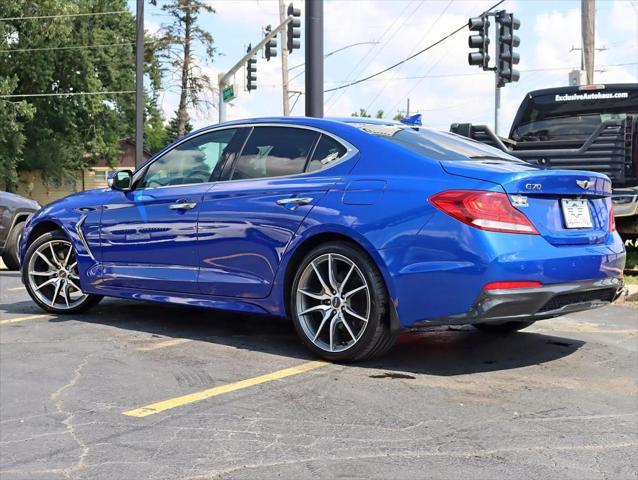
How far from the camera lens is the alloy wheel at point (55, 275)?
6.95 meters

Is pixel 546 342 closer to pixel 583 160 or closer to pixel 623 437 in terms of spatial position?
pixel 623 437

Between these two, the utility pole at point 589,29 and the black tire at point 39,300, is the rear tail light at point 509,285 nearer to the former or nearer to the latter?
the black tire at point 39,300

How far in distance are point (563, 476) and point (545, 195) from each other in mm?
2042

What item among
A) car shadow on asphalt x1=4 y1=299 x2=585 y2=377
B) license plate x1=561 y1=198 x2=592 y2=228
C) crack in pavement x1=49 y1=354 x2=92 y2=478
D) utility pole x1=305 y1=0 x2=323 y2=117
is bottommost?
crack in pavement x1=49 y1=354 x2=92 y2=478

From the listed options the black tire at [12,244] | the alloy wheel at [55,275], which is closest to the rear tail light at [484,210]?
the alloy wheel at [55,275]

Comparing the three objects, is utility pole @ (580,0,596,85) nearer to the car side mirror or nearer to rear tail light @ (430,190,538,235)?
the car side mirror

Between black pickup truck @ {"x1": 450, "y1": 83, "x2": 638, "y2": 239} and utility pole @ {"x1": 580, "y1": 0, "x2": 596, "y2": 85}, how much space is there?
9.53 m

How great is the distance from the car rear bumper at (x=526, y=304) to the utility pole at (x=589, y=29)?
55.4ft

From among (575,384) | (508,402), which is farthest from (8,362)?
(575,384)

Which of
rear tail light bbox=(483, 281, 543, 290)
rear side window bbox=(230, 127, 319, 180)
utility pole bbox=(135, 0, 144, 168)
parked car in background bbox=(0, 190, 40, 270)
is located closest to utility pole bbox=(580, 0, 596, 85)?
utility pole bbox=(135, 0, 144, 168)

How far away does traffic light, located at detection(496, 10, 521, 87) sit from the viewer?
16.9m

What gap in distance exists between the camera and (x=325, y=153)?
5.43m

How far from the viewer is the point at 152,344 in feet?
19.1

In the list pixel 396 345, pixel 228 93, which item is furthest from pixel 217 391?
pixel 228 93
